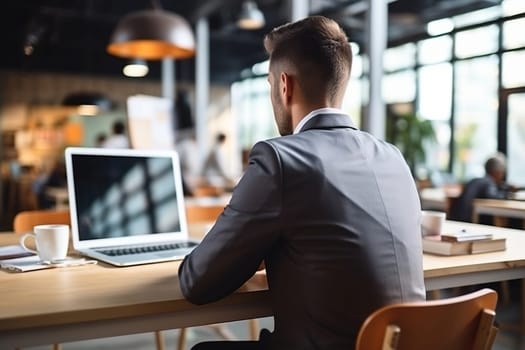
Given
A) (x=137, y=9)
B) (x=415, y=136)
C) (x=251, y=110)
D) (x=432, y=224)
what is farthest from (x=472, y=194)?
(x=251, y=110)

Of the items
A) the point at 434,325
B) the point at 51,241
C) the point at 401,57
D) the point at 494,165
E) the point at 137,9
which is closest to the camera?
the point at 434,325

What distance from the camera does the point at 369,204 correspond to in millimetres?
1272

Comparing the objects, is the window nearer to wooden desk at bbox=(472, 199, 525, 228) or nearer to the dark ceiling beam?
the dark ceiling beam

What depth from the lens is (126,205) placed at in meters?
1.94

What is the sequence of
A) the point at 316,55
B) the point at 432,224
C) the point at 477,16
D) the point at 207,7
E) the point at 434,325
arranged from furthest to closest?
the point at 207,7 → the point at 477,16 → the point at 432,224 → the point at 316,55 → the point at 434,325

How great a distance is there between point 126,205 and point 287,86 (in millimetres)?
818

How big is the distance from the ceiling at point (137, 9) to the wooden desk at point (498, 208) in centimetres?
312

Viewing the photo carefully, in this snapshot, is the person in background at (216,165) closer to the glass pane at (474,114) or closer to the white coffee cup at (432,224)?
the glass pane at (474,114)

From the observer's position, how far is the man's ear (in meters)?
1.42

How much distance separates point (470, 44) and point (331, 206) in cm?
810

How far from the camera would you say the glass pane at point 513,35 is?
734cm

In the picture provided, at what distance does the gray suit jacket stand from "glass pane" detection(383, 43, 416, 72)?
8.65 meters

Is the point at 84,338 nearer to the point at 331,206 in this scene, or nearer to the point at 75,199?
the point at 331,206

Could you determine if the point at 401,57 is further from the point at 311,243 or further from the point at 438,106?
the point at 311,243
